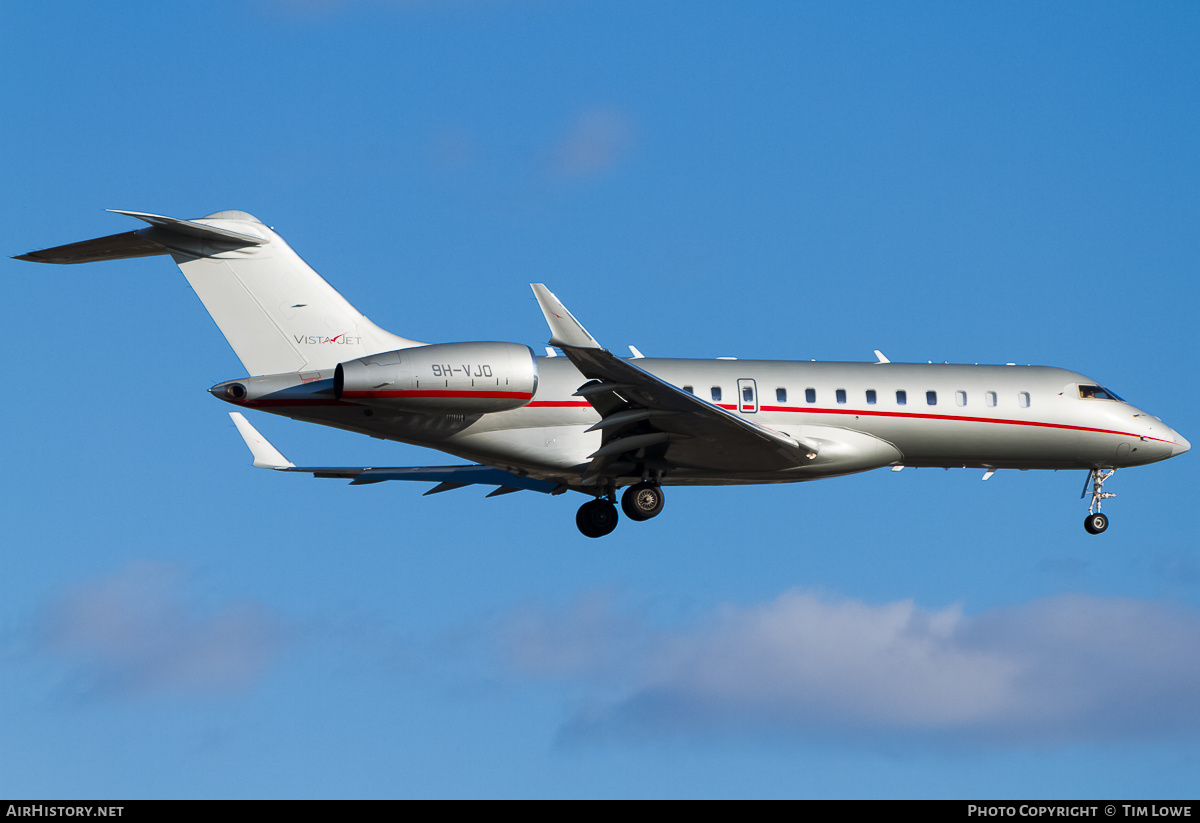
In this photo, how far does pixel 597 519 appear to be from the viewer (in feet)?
81.7

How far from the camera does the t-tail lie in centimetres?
2252

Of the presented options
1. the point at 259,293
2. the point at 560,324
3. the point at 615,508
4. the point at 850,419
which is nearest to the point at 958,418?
the point at 850,419

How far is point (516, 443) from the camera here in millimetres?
23516

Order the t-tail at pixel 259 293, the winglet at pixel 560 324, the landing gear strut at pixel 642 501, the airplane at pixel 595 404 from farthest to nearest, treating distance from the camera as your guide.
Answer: the landing gear strut at pixel 642 501 → the t-tail at pixel 259 293 → the airplane at pixel 595 404 → the winglet at pixel 560 324

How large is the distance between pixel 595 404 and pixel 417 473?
5.47 metres

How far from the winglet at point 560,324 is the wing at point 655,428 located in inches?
0.6

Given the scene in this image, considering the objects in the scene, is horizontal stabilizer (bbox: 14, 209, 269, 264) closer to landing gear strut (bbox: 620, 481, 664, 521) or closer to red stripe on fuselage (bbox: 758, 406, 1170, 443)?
landing gear strut (bbox: 620, 481, 664, 521)

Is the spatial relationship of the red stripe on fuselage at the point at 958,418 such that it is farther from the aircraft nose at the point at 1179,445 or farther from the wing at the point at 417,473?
the wing at the point at 417,473

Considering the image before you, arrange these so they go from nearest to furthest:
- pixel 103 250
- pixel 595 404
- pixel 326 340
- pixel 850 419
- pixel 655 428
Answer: pixel 103 250 < pixel 595 404 < pixel 326 340 < pixel 655 428 < pixel 850 419

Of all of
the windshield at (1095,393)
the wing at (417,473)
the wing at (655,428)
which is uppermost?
the windshield at (1095,393)

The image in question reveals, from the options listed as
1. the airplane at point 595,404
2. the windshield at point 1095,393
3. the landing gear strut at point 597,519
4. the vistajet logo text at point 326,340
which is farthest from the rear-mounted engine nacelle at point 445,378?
the windshield at point 1095,393

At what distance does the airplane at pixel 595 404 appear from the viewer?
71.7 feet

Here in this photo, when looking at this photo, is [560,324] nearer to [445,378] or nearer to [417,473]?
[445,378]
